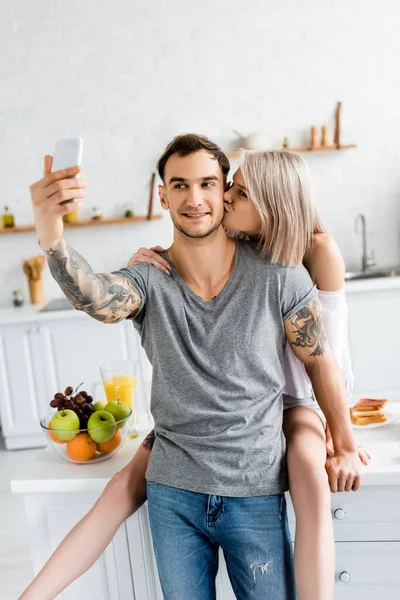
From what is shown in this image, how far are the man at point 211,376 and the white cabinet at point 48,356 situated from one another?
2.11 metres

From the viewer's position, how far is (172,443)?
1.55 m

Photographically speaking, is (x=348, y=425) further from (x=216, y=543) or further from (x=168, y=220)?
(x=168, y=220)

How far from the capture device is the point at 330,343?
1784mm

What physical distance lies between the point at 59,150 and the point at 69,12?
3.22m

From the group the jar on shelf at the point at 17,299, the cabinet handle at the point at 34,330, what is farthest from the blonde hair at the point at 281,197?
the jar on shelf at the point at 17,299

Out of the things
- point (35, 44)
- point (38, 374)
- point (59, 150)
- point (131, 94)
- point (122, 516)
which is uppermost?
point (35, 44)

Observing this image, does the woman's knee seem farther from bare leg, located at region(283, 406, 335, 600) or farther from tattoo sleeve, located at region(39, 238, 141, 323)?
tattoo sleeve, located at region(39, 238, 141, 323)

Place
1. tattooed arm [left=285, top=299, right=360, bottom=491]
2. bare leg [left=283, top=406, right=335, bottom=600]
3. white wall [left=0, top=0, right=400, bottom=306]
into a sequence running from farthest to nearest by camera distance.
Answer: white wall [left=0, top=0, right=400, bottom=306] → tattooed arm [left=285, top=299, right=360, bottom=491] → bare leg [left=283, top=406, right=335, bottom=600]

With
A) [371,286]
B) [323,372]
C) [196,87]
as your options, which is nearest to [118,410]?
[323,372]

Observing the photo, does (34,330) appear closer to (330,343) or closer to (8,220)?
(8,220)

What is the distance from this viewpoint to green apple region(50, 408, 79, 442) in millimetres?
1652

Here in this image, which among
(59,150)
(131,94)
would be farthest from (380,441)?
(131,94)

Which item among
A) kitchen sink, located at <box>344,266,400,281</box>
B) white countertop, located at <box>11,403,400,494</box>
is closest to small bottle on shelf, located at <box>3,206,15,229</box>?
kitchen sink, located at <box>344,266,400,281</box>

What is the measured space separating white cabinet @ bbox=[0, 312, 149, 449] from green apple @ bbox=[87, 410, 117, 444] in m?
2.00
